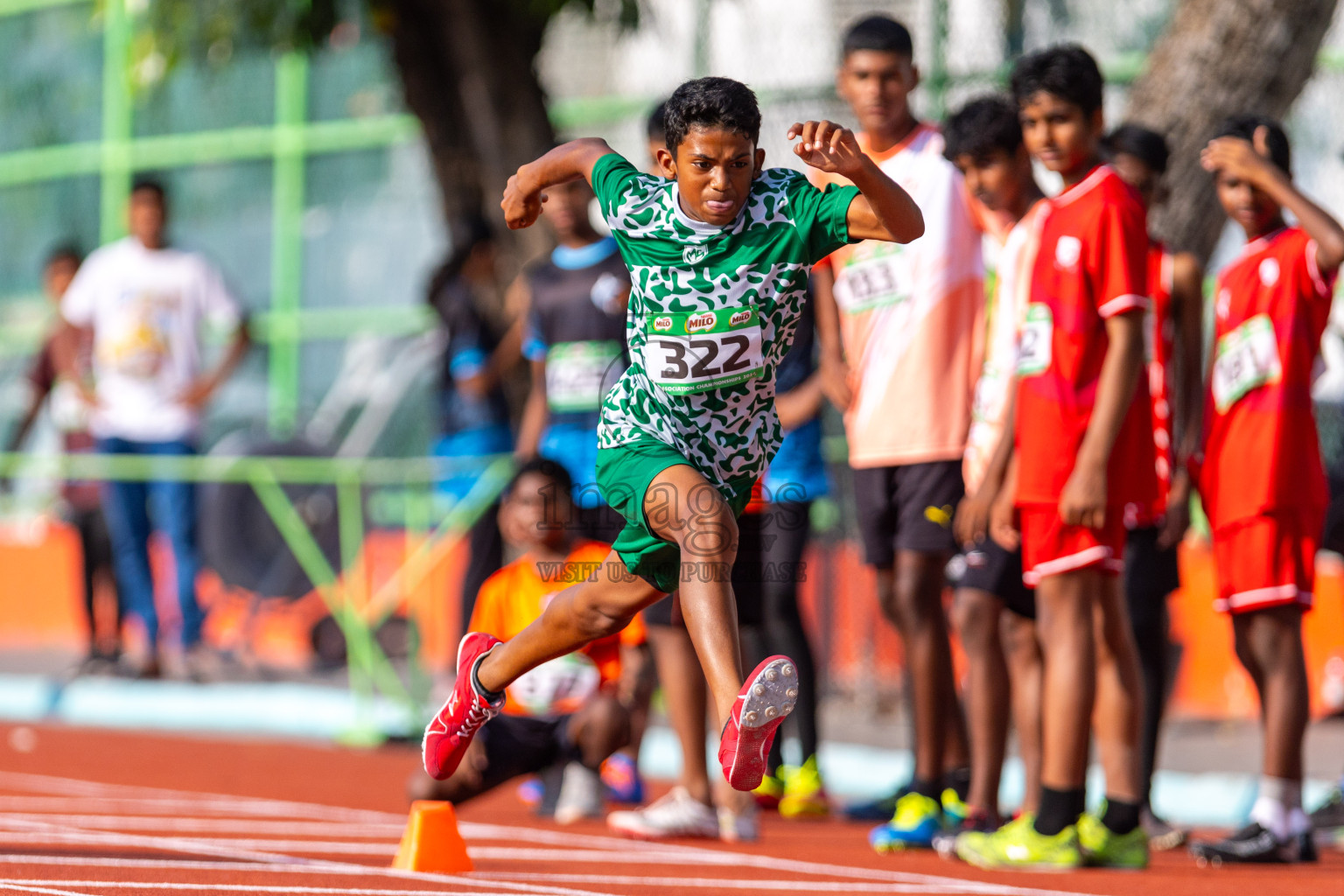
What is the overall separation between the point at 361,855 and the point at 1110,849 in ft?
7.01

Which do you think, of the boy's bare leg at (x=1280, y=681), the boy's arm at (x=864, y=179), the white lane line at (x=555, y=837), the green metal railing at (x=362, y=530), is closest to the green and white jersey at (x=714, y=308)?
the boy's arm at (x=864, y=179)

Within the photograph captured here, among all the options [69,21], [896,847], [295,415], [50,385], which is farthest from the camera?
[69,21]

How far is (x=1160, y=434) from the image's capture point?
6.02m

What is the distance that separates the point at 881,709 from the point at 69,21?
10307 millimetres

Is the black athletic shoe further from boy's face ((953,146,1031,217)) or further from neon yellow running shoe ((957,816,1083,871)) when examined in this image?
boy's face ((953,146,1031,217))

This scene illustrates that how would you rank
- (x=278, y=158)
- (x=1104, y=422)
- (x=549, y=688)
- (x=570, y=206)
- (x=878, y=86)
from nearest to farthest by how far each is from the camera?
(x=1104, y=422) < (x=878, y=86) < (x=549, y=688) < (x=570, y=206) < (x=278, y=158)

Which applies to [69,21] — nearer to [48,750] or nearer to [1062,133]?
[48,750]

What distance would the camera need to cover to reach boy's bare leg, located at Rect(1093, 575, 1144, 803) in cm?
531

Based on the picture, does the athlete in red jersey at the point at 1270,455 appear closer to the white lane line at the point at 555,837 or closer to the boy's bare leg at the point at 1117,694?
the boy's bare leg at the point at 1117,694

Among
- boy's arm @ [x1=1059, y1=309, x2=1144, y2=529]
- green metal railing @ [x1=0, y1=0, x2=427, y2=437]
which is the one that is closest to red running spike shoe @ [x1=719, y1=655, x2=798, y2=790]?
boy's arm @ [x1=1059, y1=309, x2=1144, y2=529]

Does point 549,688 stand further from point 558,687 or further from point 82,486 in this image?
point 82,486

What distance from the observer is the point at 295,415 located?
13.7 metres

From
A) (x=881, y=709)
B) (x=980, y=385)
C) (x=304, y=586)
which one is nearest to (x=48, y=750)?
(x=304, y=586)

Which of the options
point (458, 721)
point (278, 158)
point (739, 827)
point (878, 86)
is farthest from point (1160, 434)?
point (278, 158)
